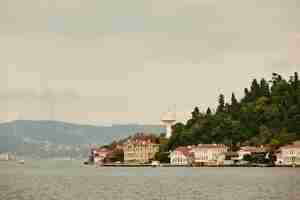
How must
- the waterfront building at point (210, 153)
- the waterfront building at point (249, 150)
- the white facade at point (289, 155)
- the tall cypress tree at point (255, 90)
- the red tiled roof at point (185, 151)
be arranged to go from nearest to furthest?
1. the white facade at point (289, 155)
2. the waterfront building at point (249, 150)
3. the waterfront building at point (210, 153)
4. the red tiled roof at point (185, 151)
5. the tall cypress tree at point (255, 90)

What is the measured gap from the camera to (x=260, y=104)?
186375mm

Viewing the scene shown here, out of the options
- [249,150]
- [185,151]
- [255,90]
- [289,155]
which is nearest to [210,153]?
[185,151]

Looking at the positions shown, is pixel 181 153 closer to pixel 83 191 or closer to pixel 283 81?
pixel 283 81

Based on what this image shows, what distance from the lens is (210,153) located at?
181000mm

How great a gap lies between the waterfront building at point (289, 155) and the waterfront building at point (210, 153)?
14.8m

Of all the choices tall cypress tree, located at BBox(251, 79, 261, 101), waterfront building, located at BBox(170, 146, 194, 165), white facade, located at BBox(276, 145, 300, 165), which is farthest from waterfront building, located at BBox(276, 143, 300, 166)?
tall cypress tree, located at BBox(251, 79, 261, 101)

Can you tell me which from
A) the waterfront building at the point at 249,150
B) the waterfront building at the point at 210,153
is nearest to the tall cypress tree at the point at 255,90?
the waterfront building at the point at 210,153

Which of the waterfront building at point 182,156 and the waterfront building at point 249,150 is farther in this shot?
the waterfront building at point 182,156

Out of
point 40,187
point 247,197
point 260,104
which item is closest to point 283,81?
point 260,104

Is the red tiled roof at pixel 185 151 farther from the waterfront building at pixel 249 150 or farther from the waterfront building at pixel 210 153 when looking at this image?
the waterfront building at pixel 249 150

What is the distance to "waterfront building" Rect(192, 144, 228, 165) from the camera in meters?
181

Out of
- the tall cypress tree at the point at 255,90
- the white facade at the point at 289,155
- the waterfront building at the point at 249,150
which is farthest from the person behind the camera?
the tall cypress tree at the point at 255,90

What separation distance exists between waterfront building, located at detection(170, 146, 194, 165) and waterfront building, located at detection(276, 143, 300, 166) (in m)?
22.2

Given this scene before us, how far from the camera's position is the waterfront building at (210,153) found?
180875 mm
